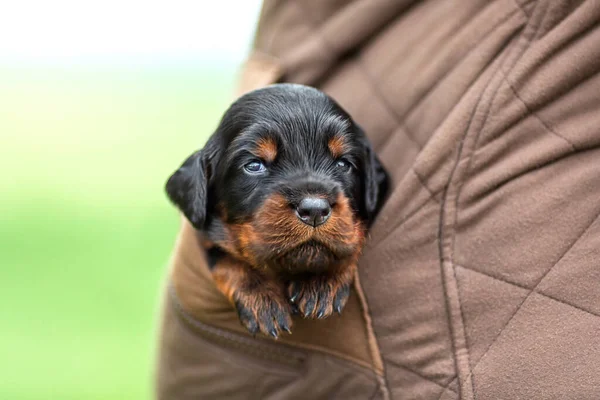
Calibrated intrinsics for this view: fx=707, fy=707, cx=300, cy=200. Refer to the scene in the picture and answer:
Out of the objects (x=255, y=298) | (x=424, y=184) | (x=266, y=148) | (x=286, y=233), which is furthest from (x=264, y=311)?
(x=424, y=184)

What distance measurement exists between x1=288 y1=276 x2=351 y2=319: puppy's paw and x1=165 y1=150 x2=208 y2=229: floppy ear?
0.45 metres

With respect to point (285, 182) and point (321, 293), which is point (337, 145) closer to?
point (285, 182)

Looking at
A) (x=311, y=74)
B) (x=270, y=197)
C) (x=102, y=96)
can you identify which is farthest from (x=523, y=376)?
(x=102, y=96)

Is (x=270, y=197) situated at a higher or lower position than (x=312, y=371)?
higher

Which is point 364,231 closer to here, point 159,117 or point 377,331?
point 377,331

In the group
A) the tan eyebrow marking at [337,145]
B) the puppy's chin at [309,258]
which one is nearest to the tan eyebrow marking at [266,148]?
the tan eyebrow marking at [337,145]

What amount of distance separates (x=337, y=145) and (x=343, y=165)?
0.09 metres

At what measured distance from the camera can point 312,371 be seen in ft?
8.14

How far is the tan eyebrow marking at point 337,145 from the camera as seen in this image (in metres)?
2.51

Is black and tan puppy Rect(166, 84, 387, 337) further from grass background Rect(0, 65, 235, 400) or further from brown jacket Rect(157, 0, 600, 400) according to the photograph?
grass background Rect(0, 65, 235, 400)

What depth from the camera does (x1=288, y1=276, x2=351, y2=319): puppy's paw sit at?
2.37 meters

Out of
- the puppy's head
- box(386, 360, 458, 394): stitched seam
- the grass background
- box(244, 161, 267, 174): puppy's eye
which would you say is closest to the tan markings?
the puppy's head

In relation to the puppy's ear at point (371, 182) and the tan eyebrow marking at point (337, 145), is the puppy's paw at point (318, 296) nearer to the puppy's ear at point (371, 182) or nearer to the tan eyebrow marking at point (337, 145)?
the puppy's ear at point (371, 182)

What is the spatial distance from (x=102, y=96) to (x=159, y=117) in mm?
1958
